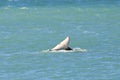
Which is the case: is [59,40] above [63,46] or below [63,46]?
below

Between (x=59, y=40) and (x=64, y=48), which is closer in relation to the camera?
(x=64, y=48)

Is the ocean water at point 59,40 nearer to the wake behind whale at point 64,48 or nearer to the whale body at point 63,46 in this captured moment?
the wake behind whale at point 64,48

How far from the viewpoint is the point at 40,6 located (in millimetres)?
73562

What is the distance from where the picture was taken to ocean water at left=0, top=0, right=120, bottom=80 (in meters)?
39.2

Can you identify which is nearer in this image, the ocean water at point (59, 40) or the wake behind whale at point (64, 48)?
the ocean water at point (59, 40)

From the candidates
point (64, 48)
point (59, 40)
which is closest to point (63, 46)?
point (64, 48)

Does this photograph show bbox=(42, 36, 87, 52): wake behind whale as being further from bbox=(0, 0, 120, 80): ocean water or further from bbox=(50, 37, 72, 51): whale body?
bbox=(0, 0, 120, 80): ocean water

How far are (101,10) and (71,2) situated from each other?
871 cm

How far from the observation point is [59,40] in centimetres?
4953

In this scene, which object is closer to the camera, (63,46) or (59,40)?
(63,46)

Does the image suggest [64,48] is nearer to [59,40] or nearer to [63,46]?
[63,46]

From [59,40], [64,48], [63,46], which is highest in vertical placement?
[63,46]

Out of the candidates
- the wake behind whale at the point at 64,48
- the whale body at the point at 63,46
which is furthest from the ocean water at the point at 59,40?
the whale body at the point at 63,46

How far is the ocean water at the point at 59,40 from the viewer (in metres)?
39.2
